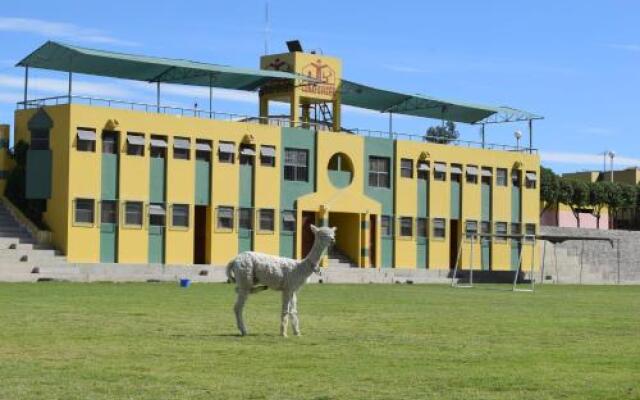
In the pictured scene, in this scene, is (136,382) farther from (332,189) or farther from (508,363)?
(332,189)

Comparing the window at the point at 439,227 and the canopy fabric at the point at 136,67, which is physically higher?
the canopy fabric at the point at 136,67

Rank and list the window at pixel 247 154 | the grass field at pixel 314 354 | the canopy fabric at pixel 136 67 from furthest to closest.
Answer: the window at pixel 247 154, the canopy fabric at pixel 136 67, the grass field at pixel 314 354

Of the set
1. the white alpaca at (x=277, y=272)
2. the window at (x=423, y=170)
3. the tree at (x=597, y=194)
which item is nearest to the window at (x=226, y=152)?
the window at (x=423, y=170)

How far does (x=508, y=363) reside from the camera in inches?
782

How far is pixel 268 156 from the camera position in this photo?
74.9m

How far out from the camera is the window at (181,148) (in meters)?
69.8

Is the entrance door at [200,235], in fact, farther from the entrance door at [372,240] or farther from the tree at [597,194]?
the tree at [597,194]

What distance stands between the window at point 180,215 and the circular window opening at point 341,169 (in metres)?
12.1

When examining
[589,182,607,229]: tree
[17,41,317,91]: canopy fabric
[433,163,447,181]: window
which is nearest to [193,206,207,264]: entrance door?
[17,41,317,91]: canopy fabric

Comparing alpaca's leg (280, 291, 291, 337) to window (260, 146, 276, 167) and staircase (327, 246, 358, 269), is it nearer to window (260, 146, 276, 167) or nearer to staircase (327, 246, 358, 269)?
window (260, 146, 276, 167)

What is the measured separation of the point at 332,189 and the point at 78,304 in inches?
1728

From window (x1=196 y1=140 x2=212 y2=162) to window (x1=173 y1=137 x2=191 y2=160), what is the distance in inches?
28.3

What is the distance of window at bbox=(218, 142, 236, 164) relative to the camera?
237 feet

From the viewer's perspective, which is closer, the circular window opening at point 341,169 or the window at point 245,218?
the window at point 245,218
